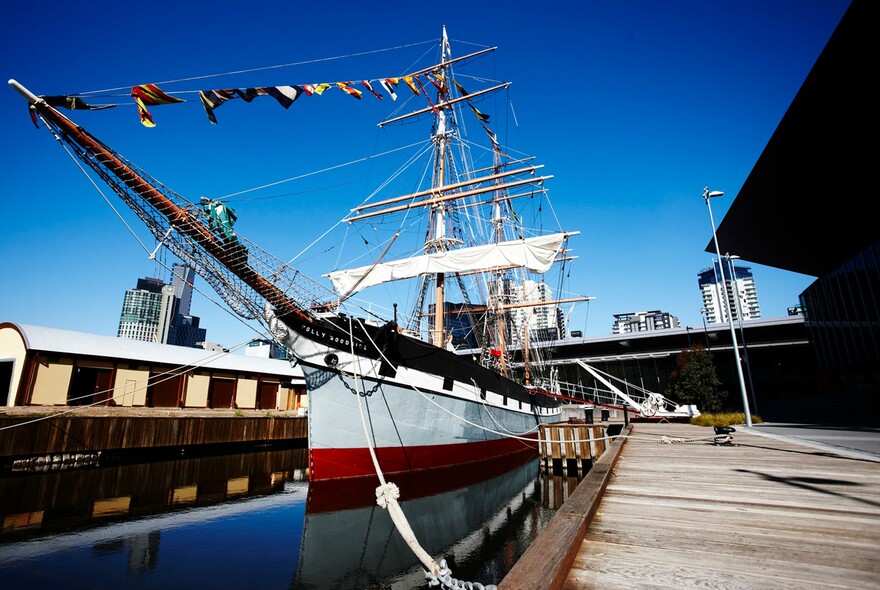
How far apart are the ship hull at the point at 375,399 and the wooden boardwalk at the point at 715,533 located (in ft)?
17.6

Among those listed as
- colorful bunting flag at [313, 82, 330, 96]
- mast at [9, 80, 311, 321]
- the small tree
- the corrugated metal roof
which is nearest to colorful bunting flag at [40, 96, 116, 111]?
mast at [9, 80, 311, 321]

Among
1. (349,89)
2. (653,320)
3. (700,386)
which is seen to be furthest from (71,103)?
(653,320)

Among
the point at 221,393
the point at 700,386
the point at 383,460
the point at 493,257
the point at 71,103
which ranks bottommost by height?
the point at 383,460

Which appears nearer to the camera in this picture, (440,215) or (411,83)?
(411,83)

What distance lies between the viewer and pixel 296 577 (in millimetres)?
5562

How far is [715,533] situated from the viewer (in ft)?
9.96

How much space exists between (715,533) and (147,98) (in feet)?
33.3

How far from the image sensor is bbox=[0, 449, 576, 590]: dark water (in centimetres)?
557

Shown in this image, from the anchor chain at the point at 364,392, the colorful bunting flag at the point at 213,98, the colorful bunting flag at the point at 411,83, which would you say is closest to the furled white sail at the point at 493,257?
the colorful bunting flag at the point at 411,83

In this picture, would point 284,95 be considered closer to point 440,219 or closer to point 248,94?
point 248,94

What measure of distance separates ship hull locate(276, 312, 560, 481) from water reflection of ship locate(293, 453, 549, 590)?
0.69m

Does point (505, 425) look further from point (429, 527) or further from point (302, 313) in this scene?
point (302, 313)

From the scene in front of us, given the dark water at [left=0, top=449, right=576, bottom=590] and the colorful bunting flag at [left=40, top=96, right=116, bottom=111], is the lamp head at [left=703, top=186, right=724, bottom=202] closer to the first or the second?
the dark water at [left=0, top=449, right=576, bottom=590]

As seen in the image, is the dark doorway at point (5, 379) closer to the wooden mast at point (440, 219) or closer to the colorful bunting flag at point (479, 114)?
the wooden mast at point (440, 219)
